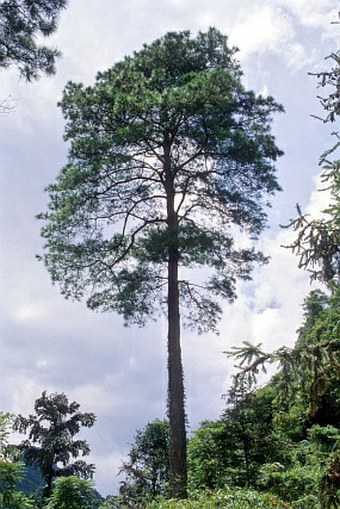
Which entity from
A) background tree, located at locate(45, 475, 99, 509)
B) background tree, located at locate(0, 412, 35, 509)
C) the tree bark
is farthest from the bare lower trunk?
background tree, located at locate(0, 412, 35, 509)

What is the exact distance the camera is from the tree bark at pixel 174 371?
11.3 metres

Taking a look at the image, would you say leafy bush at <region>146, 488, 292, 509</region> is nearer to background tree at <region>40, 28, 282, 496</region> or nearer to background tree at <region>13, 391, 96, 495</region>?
background tree at <region>40, 28, 282, 496</region>

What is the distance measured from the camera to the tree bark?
11266 millimetres

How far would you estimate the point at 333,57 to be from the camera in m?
6.35

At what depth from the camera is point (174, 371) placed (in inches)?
489

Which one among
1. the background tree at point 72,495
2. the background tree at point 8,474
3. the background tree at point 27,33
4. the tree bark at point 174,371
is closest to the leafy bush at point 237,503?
the background tree at point 8,474

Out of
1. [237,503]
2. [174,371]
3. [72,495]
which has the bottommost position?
[237,503]

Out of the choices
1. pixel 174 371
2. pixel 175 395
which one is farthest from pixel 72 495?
pixel 174 371

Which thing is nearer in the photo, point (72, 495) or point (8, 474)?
point (8, 474)

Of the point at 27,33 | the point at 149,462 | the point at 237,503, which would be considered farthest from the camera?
the point at 149,462

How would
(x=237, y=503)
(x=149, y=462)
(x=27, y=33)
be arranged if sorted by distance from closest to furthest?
(x=237, y=503) → (x=27, y=33) → (x=149, y=462)

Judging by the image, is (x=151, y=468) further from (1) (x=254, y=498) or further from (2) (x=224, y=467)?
(1) (x=254, y=498)

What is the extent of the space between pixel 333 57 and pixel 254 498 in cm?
540

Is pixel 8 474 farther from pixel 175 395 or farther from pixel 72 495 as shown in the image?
pixel 175 395
